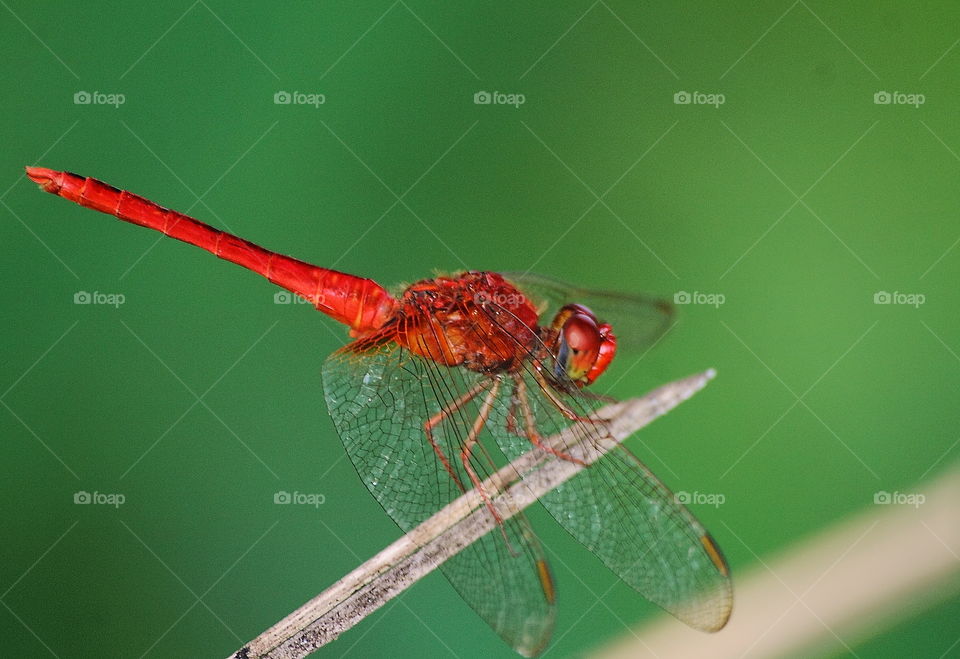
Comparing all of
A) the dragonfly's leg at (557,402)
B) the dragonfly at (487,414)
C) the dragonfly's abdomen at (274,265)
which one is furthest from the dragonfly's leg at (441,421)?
the dragonfly's abdomen at (274,265)

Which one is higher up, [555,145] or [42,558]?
[555,145]

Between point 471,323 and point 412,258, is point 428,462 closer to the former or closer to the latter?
point 471,323

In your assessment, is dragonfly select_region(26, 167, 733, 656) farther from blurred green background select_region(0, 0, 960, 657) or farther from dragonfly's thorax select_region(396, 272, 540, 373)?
blurred green background select_region(0, 0, 960, 657)

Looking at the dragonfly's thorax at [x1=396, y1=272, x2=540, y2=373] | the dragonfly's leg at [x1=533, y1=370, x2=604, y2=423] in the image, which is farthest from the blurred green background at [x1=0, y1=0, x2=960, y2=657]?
the dragonfly's leg at [x1=533, y1=370, x2=604, y2=423]

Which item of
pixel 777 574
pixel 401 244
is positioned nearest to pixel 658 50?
pixel 401 244

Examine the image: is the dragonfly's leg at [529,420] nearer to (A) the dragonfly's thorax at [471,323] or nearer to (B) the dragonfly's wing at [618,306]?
(A) the dragonfly's thorax at [471,323]

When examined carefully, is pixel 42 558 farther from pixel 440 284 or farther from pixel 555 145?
pixel 555 145
